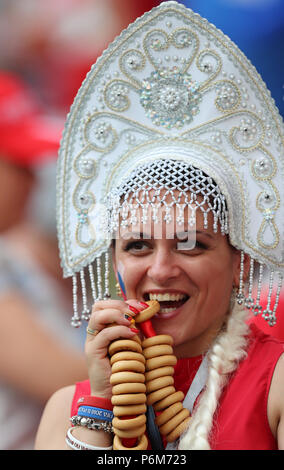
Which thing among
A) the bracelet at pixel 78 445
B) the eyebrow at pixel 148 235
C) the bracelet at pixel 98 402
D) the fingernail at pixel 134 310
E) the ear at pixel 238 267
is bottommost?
the bracelet at pixel 78 445

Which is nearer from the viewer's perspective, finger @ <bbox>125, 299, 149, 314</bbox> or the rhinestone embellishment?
finger @ <bbox>125, 299, 149, 314</bbox>

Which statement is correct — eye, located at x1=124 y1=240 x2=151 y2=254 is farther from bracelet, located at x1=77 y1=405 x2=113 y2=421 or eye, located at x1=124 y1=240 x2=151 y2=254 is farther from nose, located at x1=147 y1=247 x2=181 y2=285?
bracelet, located at x1=77 y1=405 x2=113 y2=421

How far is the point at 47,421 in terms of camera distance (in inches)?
74.2

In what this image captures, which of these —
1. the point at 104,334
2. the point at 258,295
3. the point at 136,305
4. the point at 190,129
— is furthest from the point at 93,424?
the point at 190,129

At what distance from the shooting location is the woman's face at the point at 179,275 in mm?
1522

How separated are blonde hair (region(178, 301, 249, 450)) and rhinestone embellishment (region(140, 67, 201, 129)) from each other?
2.35 ft

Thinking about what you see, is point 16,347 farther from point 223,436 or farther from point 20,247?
point 223,436

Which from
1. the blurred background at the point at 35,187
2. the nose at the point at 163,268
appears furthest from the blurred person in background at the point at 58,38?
the nose at the point at 163,268

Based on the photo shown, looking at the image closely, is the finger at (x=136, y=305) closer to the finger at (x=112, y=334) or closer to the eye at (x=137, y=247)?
the finger at (x=112, y=334)

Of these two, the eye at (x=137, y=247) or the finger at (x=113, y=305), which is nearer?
the finger at (x=113, y=305)

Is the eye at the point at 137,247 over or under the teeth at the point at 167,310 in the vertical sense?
over

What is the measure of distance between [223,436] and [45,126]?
5.74 feet

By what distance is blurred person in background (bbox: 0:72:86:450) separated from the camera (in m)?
2.49

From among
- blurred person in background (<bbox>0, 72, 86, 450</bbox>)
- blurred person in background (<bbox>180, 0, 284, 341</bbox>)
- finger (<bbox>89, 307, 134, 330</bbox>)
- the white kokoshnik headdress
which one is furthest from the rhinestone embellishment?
blurred person in background (<bbox>0, 72, 86, 450</bbox>)
